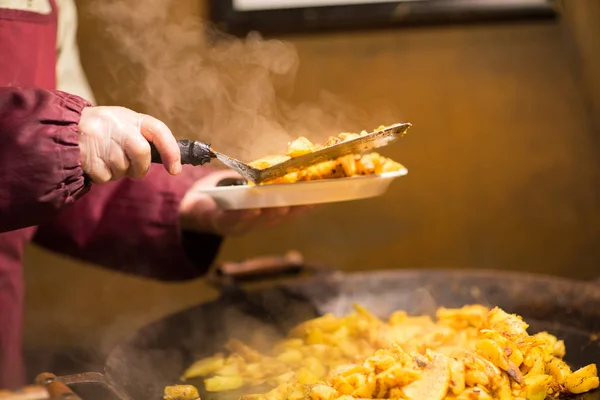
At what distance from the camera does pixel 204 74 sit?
→ 7.42 feet

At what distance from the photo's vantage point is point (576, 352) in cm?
122

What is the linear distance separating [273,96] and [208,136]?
1.15 feet

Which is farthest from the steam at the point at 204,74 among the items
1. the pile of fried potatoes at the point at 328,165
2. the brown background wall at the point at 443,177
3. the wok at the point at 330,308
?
the pile of fried potatoes at the point at 328,165

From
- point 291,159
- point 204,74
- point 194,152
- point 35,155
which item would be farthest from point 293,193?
point 204,74

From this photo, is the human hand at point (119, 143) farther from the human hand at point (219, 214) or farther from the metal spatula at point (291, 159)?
the human hand at point (219, 214)

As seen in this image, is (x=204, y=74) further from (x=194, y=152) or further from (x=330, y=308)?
(x=194, y=152)

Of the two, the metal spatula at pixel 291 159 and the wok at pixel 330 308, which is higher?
the metal spatula at pixel 291 159

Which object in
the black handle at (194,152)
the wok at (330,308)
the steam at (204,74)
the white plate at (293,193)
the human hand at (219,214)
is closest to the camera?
the black handle at (194,152)

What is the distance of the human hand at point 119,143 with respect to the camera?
91 cm

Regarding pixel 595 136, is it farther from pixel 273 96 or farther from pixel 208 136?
pixel 208 136

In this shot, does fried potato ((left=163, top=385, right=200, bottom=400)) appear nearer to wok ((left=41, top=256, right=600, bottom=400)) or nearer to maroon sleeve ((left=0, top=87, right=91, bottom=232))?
wok ((left=41, top=256, right=600, bottom=400))

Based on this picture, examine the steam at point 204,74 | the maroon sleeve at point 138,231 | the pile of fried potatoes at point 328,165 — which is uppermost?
the steam at point 204,74

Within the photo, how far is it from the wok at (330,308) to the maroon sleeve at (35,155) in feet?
1.13

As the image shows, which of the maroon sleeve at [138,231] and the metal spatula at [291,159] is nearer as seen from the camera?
the metal spatula at [291,159]
